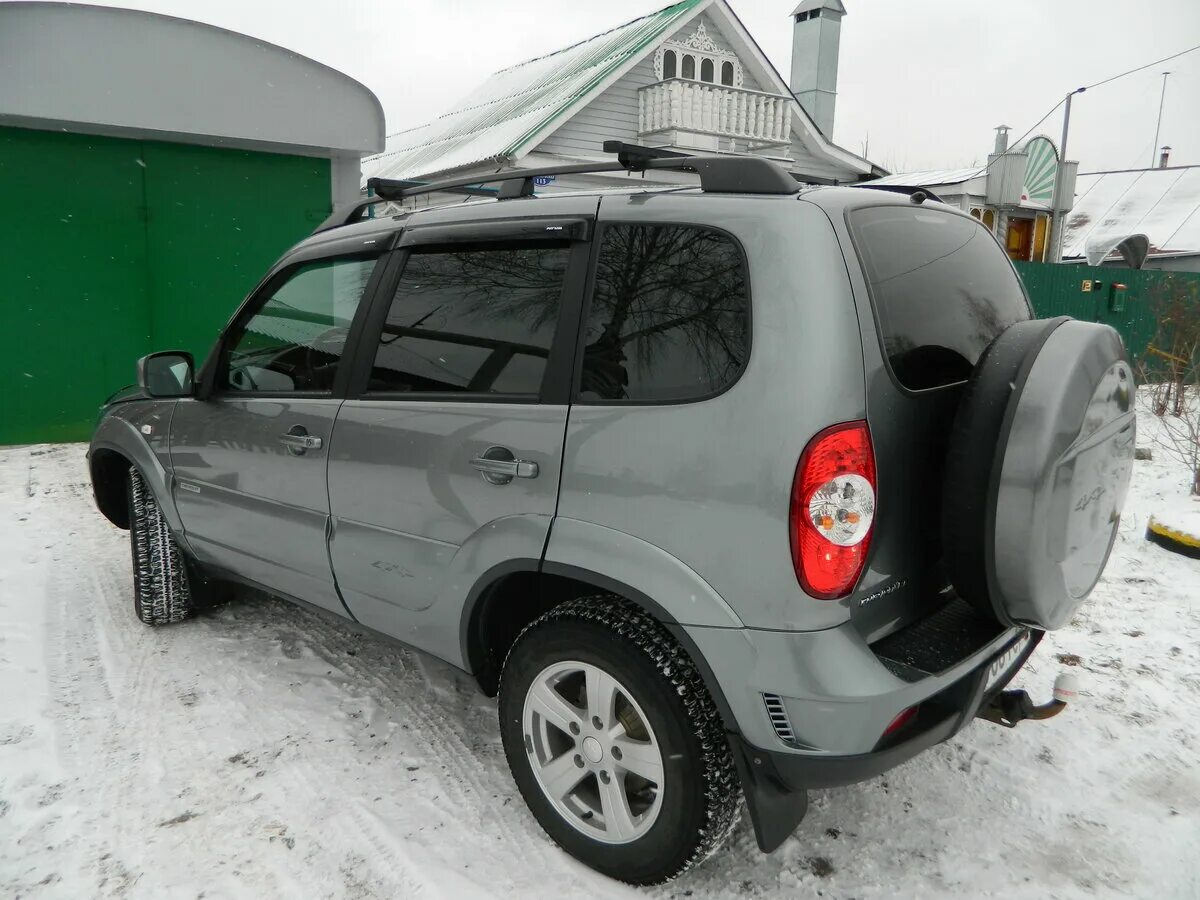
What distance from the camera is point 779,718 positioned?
197 cm

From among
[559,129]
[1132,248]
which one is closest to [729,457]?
[559,129]

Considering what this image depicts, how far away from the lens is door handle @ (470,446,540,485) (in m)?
2.31

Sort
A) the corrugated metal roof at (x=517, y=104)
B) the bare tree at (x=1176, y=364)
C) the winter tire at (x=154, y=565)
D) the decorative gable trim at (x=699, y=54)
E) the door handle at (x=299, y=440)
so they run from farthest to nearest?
the decorative gable trim at (x=699, y=54), the corrugated metal roof at (x=517, y=104), the bare tree at (x=1176, y=364), the winter tire at (x=154, y=565), the door handle at (x=299, y=440)

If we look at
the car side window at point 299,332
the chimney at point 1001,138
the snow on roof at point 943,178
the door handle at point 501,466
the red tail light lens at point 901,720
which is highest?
Answer: the chimney at point 1001,138

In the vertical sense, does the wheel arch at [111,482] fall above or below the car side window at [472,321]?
below

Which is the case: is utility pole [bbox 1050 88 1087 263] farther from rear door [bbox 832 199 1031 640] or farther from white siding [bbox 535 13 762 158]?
rear door [bbox 832 199 1031 640]

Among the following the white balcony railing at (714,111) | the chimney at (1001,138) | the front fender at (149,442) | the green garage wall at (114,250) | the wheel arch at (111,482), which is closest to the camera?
the front fender at (149,442)

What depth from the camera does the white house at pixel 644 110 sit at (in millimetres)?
14344

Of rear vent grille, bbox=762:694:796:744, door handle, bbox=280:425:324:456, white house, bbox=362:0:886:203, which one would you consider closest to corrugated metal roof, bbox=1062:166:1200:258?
white house, bbox=362:0:886:203

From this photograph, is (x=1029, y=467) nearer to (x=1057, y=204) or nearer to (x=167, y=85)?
(x=167, y=85)

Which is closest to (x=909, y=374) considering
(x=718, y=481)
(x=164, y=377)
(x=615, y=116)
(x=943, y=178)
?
(x=718, y=481)

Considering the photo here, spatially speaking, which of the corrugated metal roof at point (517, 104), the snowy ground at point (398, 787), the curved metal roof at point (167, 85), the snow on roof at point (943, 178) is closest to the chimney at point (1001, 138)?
the snow on roof at point (943, 178)

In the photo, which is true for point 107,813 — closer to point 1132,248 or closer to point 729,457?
point 729,457

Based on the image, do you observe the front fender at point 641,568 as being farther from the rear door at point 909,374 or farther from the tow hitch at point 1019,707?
the tow hitch at point 1019,707
